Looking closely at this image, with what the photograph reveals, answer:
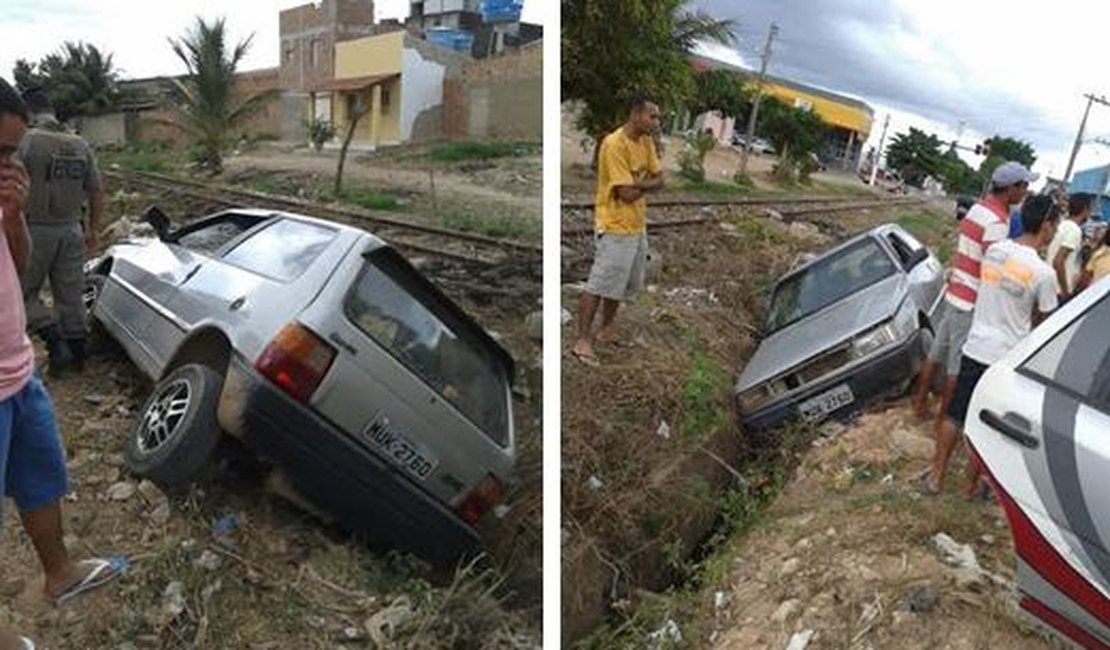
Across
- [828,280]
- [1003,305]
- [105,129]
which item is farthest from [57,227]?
[828,280]

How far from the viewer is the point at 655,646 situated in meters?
2.93

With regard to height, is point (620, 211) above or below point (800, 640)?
above

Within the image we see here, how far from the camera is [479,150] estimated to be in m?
3.52

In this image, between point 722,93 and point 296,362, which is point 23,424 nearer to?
point 296,362

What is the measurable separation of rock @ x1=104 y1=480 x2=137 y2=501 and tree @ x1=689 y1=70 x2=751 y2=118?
12.2 metres

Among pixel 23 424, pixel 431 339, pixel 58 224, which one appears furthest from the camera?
pixel 431 339

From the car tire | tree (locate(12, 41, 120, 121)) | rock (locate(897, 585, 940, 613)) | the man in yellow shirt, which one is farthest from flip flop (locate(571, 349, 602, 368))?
tree (locate(12, 41, 120, 121))

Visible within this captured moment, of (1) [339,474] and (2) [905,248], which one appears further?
(2) [905,248]

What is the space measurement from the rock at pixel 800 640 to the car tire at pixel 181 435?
5.36 ft

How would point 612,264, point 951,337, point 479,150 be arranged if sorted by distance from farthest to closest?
point 612,264 → point 951,337 → point 479,150

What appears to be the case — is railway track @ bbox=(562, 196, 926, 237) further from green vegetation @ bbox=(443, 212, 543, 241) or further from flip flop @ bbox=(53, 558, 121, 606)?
flip flop @ bbox=(53, 558, 121, 606)

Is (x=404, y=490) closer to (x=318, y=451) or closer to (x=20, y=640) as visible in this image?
(x=318, y=451)

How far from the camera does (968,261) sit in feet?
12.7

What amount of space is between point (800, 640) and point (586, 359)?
1569mm
